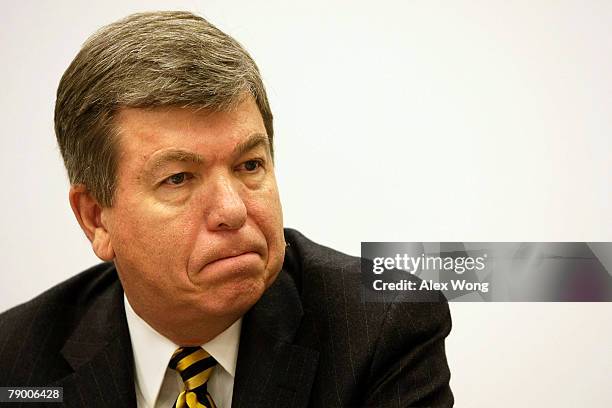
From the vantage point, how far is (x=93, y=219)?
92.7 inches

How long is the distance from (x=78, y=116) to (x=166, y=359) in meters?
0.73

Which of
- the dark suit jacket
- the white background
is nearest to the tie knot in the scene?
the dark suit jacket

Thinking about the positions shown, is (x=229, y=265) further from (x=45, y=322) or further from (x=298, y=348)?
(x=45, y=322)

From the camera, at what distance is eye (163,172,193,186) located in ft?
6.88

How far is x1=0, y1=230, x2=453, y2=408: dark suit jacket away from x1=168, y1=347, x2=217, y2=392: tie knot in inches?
4.0

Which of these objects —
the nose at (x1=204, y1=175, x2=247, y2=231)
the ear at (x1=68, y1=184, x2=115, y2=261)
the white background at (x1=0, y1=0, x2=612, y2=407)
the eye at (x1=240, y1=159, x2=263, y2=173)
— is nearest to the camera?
the nose at (x1=204, y1=175, x2=247, y2=231)

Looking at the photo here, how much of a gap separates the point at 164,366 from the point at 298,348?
400 mm

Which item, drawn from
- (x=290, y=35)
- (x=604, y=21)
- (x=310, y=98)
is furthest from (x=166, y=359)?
(x=604, y=21)

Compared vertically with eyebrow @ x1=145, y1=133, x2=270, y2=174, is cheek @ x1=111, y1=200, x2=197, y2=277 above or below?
below

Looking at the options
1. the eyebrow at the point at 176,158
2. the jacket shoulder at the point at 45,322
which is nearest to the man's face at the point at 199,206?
the eyebrow at the point at 176,158

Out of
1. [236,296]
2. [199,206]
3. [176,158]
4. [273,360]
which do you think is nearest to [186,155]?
[176,158]

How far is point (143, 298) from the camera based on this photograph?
2.32 metres

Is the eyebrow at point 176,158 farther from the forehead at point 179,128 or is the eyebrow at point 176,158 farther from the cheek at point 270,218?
the cheek at point 270,218

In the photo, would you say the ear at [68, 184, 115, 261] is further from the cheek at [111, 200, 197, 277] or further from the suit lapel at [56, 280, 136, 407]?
the suit lapel at [56, 280, 136, 407]
